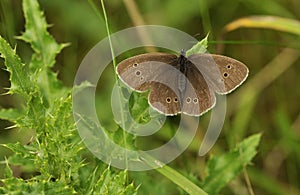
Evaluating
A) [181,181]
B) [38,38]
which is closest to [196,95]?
[181,181]

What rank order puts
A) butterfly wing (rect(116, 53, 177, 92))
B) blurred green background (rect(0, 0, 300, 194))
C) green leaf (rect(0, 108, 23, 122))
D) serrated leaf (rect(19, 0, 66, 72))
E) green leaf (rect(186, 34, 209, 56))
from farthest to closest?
blurred green background (rect(0, 0, 300, 194)) < serrated leaf (rect(19, 0, 66, 72)) < green leaf (rect(0, 108, 23, 122)) < green leaf (rect(186, 34, 209, 56)) < butterfly wing (rect(116, 53, 177, 92))

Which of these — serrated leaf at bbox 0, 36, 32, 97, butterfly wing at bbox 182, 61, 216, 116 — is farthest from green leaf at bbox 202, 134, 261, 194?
serrated leaf at bbox 0, 36, 32, 97

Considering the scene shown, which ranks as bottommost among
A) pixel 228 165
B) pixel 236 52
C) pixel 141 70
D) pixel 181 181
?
pixel 228 165

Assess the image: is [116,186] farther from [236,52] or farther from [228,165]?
[236,52]

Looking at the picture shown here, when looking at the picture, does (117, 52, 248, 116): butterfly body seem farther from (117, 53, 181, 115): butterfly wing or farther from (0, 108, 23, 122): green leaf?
(0, 108, 23, 122): green leaf

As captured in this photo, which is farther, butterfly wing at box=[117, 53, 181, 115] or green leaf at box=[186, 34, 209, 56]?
green leaf at box=[186, 34, 209, 56]

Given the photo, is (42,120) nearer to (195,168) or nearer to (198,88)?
(198,88)

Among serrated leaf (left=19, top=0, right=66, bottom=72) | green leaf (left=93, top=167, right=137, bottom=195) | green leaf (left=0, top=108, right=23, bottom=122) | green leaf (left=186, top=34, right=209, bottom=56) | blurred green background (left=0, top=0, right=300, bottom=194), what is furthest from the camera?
blurred green background (left=0, top=0, right=300, bottom=194)
